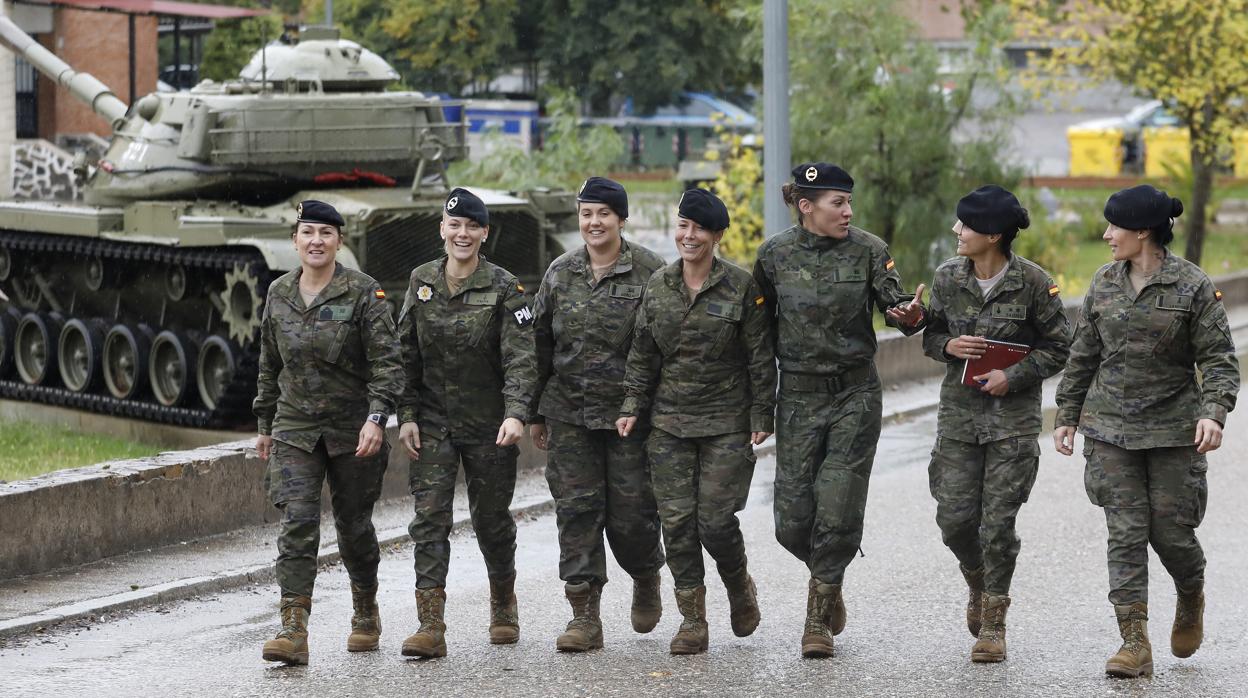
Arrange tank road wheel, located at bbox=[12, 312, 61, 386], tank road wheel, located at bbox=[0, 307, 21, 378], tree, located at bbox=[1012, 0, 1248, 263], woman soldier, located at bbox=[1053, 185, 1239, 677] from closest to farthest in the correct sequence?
1. woman soldier, located at bbox=[1053, 185, 1239, 677]
2. tank road wheel, located at bbox=[12, 312, 61, 386]
3. tank road wheel, located at bbox=[0, 307, 21, 378]
4. tree, located at bbox=[1012, 0, 1248, 263]

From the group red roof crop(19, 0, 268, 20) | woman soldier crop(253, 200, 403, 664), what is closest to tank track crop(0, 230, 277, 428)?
woman soldier crop(253, 200, 403, 664)

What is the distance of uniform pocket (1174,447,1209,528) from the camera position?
771 cm

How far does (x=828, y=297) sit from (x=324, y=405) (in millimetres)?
1944

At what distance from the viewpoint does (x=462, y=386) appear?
325 inches

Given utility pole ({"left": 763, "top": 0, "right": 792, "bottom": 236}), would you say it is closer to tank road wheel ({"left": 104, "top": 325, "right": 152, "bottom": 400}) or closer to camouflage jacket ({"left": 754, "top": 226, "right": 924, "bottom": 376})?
tank road wheel ({"left": 104, "top": 325, "right": 152, "bottom": 400})

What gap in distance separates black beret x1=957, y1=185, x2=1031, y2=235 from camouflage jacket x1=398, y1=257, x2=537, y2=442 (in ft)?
5.60

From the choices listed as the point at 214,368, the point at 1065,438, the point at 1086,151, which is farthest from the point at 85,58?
the point at 1065,438

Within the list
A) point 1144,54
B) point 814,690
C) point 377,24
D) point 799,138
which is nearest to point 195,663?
point 814,690

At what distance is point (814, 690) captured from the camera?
24.5 ft

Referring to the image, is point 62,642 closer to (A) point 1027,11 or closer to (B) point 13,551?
(B) point 13,551

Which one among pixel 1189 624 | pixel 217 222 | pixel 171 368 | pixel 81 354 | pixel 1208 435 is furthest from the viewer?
pixel 81 354

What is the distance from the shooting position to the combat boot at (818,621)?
796 centimetres

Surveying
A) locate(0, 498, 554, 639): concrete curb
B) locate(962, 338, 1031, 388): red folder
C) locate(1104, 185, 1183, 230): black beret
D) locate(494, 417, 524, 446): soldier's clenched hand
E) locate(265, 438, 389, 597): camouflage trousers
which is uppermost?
locate(1104, 185, 1183, 230): black beret

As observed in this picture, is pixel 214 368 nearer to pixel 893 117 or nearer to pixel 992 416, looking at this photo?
pixel 893 117
